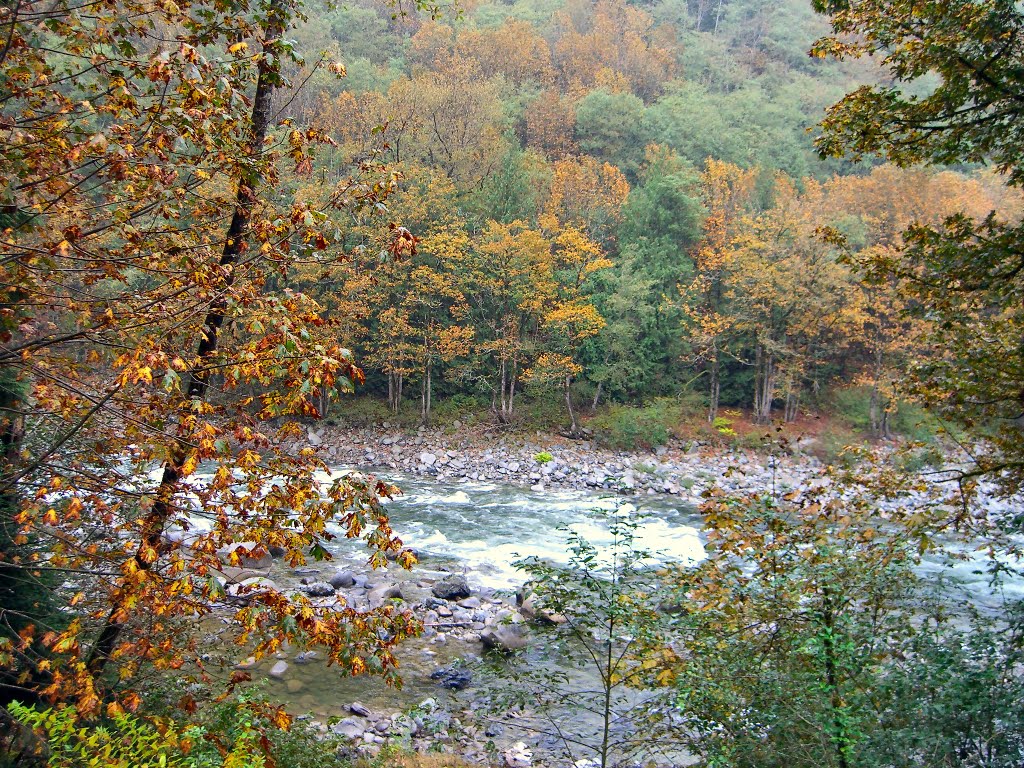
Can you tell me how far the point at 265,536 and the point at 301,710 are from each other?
6.55 m

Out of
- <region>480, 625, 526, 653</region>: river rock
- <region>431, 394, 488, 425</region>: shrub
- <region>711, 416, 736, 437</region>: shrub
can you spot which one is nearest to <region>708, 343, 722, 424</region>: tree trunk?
<region>711, 416, 736, 437</region>: shrub

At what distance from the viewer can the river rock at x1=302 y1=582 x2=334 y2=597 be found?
1273cm

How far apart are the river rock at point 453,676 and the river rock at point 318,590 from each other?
348 centimetres

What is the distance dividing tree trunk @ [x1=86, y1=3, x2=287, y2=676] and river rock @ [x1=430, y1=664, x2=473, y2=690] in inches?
237

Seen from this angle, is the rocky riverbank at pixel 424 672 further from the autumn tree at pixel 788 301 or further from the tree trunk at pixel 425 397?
the autumn tree at pixel 788 301

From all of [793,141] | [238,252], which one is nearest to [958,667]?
[238,252]

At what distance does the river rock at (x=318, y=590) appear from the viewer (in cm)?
1273

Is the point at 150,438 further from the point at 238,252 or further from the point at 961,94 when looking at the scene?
the point at 961,94

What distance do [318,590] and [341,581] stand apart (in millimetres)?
679

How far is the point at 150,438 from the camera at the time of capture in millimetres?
3406

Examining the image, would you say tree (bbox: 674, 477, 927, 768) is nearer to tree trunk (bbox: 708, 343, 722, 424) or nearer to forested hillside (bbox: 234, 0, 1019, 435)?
forested hillside (bbox: 234, 0, 1019, 435)

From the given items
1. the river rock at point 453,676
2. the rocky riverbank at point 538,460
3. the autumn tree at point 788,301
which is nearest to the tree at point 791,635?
the river rock at point 453,676

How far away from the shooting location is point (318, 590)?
1288cm

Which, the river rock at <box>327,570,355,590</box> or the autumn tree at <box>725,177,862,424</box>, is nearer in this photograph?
the river rock at <box>327,570,355,590</box>
